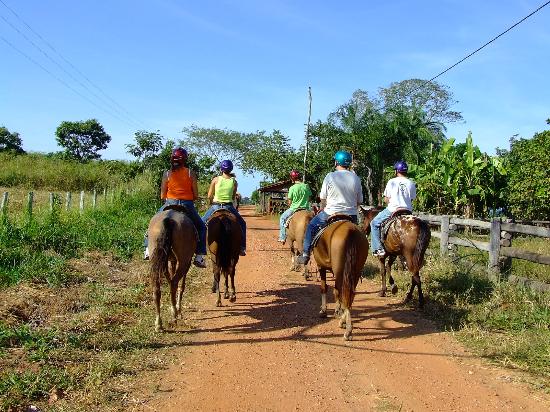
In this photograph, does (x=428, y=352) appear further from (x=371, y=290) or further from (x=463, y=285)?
(x=371, y=290)

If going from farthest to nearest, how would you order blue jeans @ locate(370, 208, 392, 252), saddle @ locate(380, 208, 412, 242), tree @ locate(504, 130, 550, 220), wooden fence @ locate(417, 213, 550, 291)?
tree @ locate(504, 130, 550, 220) < blue jeans @ locate(370, 208, 392, 252) < saddle @ locate(380, 208, 412, 242) < wooden fence @ locate(417, 213, 550, 291)

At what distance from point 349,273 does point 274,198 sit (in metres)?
33.1

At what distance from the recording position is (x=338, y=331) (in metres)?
7.03

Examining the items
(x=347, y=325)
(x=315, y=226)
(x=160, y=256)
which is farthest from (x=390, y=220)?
(x=160, y=256)

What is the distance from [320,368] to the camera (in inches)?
221

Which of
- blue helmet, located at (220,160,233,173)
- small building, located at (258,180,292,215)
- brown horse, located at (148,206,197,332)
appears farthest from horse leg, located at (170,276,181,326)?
small building, located at (258,180,292,215)

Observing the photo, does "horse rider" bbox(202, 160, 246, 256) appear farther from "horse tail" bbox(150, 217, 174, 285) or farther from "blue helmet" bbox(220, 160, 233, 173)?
"horse tail" bbox(150, 217, 174, 285)

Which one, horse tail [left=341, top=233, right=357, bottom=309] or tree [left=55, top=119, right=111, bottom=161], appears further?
tree [left=55, top=119, right=111, bottom=161]

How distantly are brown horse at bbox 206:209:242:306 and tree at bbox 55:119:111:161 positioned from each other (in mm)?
58072

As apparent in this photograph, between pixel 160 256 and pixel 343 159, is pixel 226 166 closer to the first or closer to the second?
pixel 343 159

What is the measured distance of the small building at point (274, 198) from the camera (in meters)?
35.5

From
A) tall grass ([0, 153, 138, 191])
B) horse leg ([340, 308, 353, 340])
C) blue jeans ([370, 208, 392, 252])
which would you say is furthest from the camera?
tall grass ([0, 153, 138, 191])

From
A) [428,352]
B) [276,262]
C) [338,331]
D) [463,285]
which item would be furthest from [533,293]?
[276,262]

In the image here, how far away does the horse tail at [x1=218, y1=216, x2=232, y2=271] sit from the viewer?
852 cm
